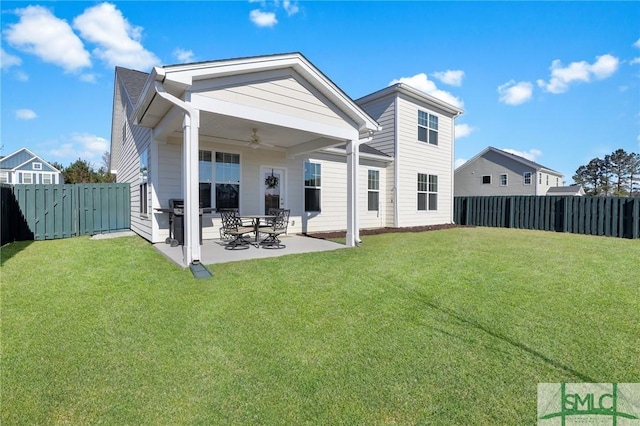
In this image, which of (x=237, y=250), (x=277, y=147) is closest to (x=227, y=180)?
(x=277, y=147)

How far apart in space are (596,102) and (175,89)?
55.7 ft

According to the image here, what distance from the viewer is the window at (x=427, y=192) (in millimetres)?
13836

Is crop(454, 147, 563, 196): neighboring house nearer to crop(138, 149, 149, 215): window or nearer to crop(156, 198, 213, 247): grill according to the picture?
crop(156, 198, 213, 247): grill

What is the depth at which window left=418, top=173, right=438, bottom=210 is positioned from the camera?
13.8 metres

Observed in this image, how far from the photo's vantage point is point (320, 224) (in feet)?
36.8

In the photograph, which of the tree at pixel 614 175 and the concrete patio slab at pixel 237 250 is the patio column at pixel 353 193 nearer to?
the concrete patio slab at pixel 237 250

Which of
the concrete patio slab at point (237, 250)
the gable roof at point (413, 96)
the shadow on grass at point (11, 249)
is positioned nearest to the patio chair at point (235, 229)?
the concrete patio slab at point (237, 250)

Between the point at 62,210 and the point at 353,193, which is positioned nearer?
the point at 353,193

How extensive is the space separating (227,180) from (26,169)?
32.7 m

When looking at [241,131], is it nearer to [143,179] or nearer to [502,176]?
[143,179]

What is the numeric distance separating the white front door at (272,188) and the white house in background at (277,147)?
0.05m

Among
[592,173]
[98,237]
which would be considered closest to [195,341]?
[98,237]

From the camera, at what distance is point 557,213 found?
12.7 meters

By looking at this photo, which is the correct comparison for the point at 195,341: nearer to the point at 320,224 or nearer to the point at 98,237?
the point at 98,237
